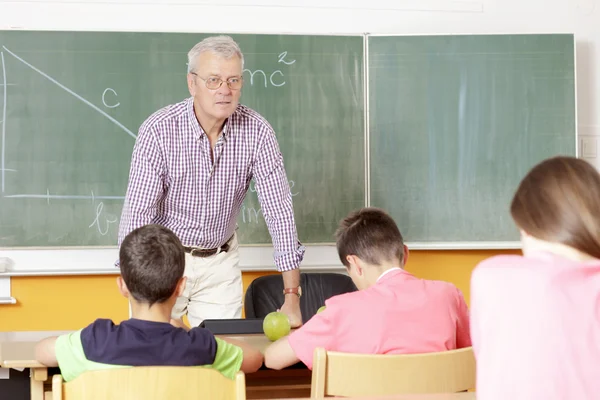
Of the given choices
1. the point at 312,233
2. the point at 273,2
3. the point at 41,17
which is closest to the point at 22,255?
the point at 41,17

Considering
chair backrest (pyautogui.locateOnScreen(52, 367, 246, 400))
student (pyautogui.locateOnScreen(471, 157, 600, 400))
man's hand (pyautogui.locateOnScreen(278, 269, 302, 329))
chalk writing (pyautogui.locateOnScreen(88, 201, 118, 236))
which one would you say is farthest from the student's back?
chalk writing (pyautogui.locateOnScreen(88, 201, 118, 236))

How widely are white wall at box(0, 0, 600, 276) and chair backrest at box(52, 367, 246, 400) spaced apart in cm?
252

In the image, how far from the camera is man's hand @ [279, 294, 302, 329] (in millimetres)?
2643

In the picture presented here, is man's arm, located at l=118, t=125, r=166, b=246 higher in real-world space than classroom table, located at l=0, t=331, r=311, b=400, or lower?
higher

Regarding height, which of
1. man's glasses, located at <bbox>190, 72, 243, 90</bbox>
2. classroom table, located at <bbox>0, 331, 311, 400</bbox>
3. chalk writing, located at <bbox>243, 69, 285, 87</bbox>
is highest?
chalk writing, located at <bbox>243, 69, 285, 87</bbox>

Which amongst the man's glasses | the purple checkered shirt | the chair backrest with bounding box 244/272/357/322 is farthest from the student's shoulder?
the chair backrest with bounding box 244/272/357/322

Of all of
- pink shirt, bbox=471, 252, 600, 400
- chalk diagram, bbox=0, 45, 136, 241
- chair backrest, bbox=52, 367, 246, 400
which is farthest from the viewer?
chalk diagram, bbox=0, 45, 136, 241

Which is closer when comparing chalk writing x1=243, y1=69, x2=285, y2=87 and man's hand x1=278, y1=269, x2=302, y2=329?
man's hand x1=278, y1=269, x2=302, y2=329

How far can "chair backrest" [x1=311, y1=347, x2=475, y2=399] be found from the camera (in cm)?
173

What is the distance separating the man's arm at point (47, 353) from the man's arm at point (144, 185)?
955mm

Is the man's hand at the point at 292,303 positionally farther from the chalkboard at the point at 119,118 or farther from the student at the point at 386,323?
the chalkboard at the point at 119,118

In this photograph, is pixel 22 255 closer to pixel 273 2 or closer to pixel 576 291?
pixel 273 2

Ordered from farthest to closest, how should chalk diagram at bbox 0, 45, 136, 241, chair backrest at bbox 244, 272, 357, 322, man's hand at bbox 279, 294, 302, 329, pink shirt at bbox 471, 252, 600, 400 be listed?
chalk diagram at bbox 0, 45, 136, 241
chair backrest at bbox 244, 272, 357, 322
man's hand at bbox 279, 294, 302, 329
pink shirt at bbox 471, 252, 600, 400

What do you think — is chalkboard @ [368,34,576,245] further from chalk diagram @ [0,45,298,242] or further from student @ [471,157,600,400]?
student @ [471,157,600,400]
